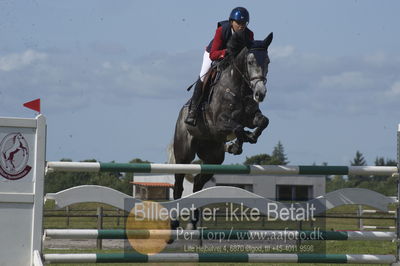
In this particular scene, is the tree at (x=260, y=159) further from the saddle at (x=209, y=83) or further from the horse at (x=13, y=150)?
the horse at (x=13, y=150)

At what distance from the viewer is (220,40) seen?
23.3 feet

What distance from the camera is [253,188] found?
34.3 meters

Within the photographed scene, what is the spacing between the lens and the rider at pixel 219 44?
6789mm

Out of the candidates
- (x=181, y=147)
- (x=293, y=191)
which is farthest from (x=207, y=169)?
(x=293, y=191)

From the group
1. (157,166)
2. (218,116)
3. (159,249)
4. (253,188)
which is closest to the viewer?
(157,166)

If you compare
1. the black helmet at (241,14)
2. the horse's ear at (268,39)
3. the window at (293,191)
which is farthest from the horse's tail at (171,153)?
the window at (293,191)

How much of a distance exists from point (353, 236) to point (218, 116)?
6.83 ft

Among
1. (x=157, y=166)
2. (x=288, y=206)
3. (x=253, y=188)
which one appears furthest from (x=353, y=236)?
(x=253, y=188)

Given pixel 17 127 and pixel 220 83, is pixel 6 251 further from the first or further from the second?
pixel 220 83

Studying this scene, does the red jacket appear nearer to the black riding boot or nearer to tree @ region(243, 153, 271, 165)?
the black riding boot

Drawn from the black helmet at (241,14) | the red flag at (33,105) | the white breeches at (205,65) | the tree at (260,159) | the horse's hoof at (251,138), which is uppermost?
the tree at (260,159)

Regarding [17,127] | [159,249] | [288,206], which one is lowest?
[159,249]

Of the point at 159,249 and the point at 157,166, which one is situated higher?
the point at 157,166

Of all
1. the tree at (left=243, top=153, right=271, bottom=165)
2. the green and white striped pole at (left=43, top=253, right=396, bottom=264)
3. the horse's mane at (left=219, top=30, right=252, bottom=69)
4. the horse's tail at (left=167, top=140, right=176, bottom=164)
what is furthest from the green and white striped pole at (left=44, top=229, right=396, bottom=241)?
the tree at (left=243, top=153, right=271, bottom=165)
